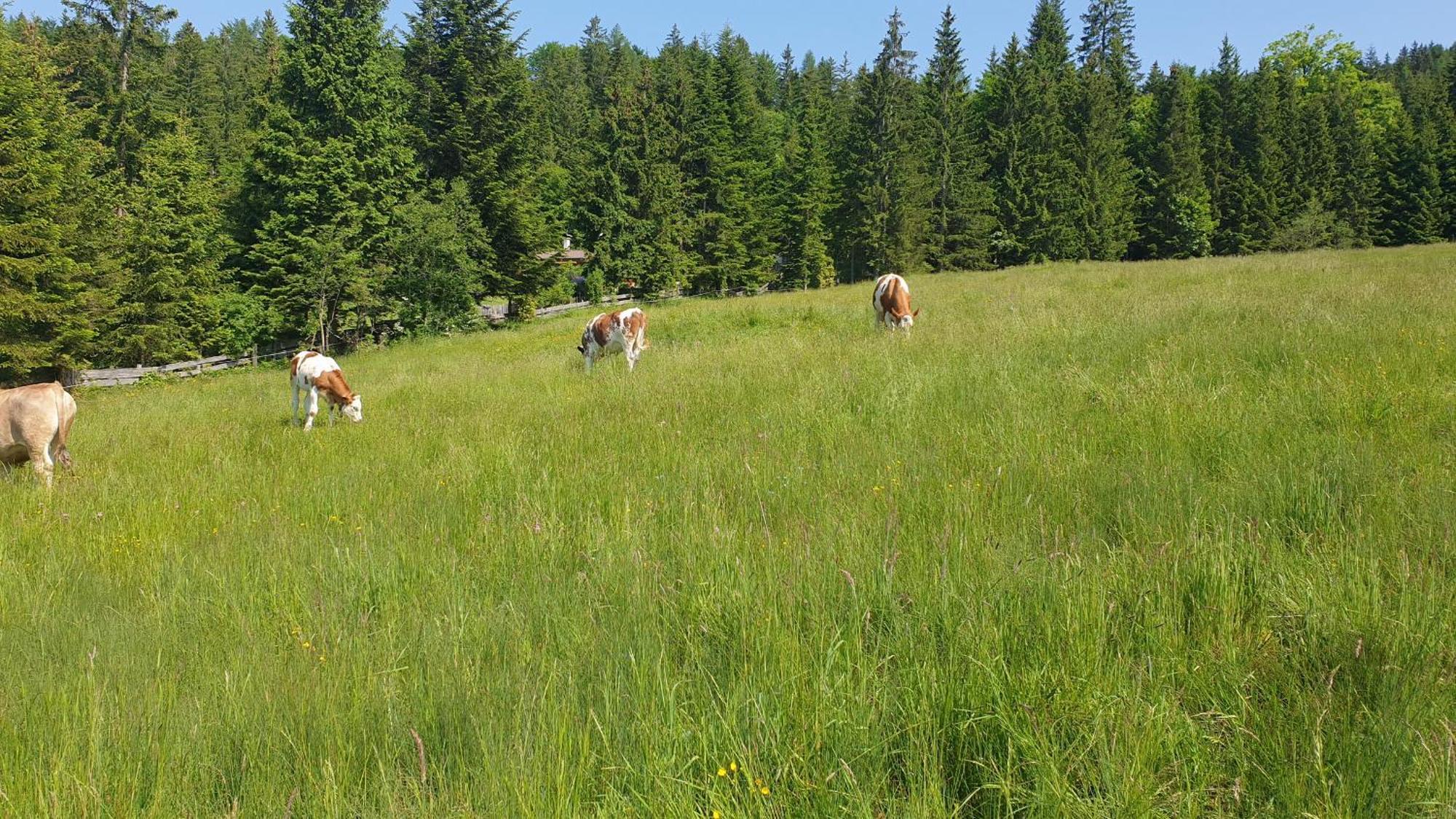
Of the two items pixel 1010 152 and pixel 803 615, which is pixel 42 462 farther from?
pixel 1010 152

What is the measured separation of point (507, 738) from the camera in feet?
7.02

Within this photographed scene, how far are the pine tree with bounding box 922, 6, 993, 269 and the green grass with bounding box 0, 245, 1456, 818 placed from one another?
4601 cm

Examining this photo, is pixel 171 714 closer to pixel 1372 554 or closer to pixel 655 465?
pixel 655 465

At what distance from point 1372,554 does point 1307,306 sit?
28.1ft

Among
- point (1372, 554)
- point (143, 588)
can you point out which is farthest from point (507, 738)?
point (1372, 554)

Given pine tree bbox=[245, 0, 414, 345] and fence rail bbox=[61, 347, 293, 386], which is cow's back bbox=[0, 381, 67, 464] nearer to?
pine tree bbox=[245, 0, 414, 345]

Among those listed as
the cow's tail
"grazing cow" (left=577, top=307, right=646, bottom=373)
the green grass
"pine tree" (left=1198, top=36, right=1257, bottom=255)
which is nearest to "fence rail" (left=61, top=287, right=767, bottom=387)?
"grazing cow" (left=577, top=307, right=646, bottom=373)

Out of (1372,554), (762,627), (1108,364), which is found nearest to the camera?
(762,627)

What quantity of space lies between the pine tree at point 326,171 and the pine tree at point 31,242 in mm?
6099

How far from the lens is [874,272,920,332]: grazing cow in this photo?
47.2 ft

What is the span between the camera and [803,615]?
2.80m

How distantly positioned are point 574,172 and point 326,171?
910 inches

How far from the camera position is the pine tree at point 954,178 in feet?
166

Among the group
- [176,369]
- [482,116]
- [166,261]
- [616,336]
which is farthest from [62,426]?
[482,116]
